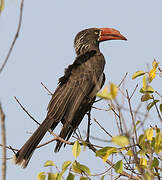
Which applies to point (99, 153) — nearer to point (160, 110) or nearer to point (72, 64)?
point (160, 110)

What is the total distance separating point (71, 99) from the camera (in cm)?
506

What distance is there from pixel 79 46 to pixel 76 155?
3362 millimetres

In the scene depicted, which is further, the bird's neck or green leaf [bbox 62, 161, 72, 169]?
the bird's neck

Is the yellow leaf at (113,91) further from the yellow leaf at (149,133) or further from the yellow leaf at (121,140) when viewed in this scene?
the yellow leaf at (149,133)

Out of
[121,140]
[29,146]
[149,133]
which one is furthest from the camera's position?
[29,146]

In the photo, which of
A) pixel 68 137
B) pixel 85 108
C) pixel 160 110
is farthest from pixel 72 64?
pixel 160 110

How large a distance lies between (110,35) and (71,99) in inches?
67.6

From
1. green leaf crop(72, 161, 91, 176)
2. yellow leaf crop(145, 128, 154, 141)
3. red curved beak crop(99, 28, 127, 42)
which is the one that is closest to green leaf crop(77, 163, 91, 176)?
green leaf crop(72, 161, 91, 176)

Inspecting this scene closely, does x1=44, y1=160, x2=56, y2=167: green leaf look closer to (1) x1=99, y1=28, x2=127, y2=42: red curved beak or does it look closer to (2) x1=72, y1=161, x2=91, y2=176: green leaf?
(2) x1=72, y1=161, x2=91, y2=176: green leaf

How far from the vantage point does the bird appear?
4.60m

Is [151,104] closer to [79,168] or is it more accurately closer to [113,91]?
[79,168]

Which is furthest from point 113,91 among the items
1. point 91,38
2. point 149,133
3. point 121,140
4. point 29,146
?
point 91,38

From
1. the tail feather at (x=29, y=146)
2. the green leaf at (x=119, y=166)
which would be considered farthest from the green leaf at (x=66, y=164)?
the tail feather at (x=29, y=146)

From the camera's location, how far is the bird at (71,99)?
4.60 m
